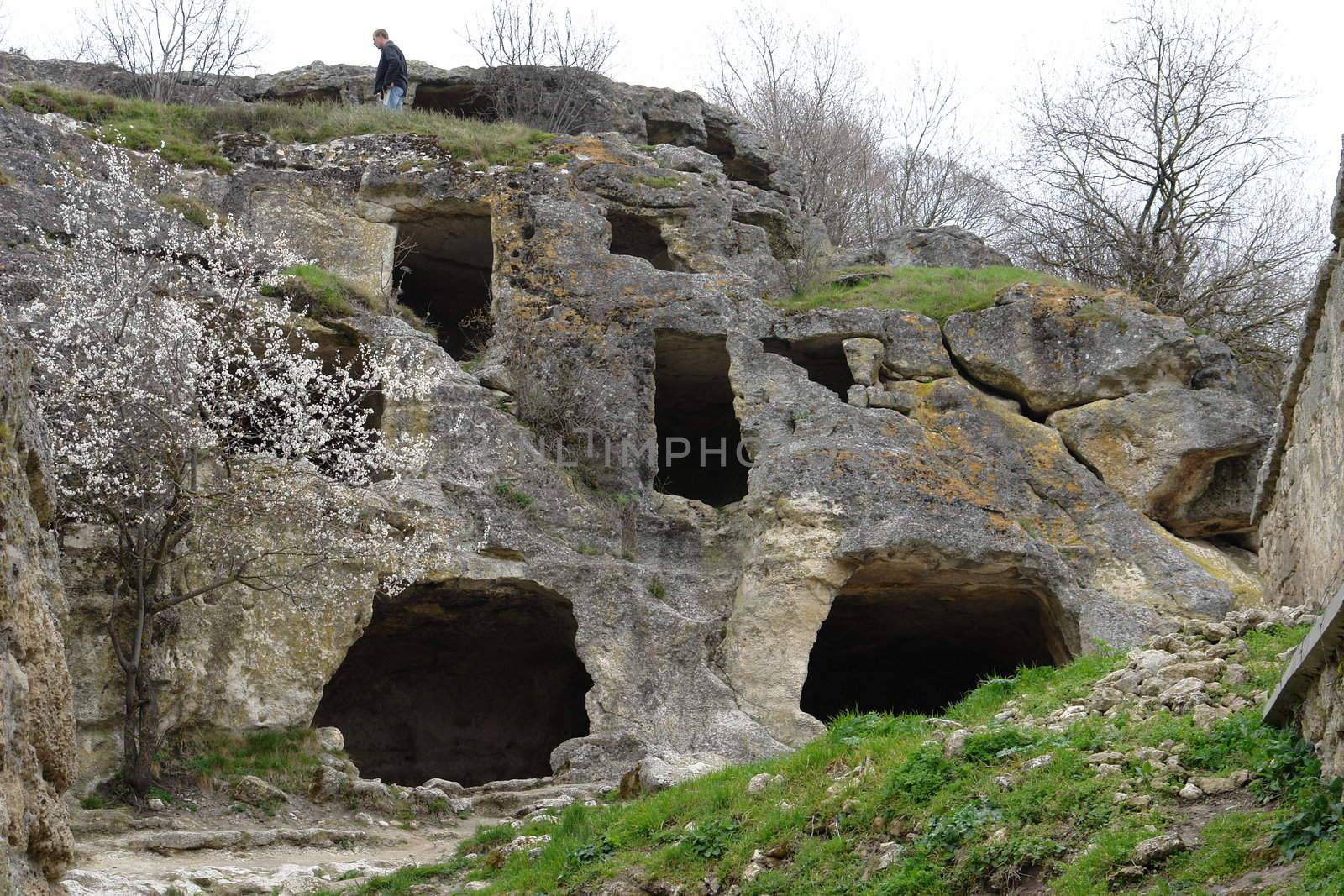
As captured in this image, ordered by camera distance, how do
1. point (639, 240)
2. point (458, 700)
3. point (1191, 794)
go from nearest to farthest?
point (1191, 794), point (458, 700), point (639, 240)

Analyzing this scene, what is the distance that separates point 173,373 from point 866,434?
6737 millimetres

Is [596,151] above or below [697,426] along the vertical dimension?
above

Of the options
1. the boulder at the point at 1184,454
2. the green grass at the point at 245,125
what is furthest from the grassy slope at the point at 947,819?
the green grass at the point at 245,125

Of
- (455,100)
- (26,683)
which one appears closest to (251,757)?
(26,683)

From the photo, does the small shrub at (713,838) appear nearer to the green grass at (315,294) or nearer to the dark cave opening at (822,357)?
the dark cave opening at (822,357)

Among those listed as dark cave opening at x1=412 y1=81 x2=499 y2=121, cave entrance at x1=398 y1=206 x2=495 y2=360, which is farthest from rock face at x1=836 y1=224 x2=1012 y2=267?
dark cave opening at x1=412 y1=81 x2=499 y2=121

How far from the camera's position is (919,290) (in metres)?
17.3

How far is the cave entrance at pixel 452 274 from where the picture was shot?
17.5 m

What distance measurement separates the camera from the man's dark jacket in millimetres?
20406

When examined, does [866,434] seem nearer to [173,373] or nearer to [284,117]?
[173,373]

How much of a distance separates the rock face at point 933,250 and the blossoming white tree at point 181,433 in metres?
8.62

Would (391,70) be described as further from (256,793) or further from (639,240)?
(256,793)

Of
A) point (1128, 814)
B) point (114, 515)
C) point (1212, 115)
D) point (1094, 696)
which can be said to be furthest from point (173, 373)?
point (1212, 115)

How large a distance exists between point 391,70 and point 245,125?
2.88 metres
